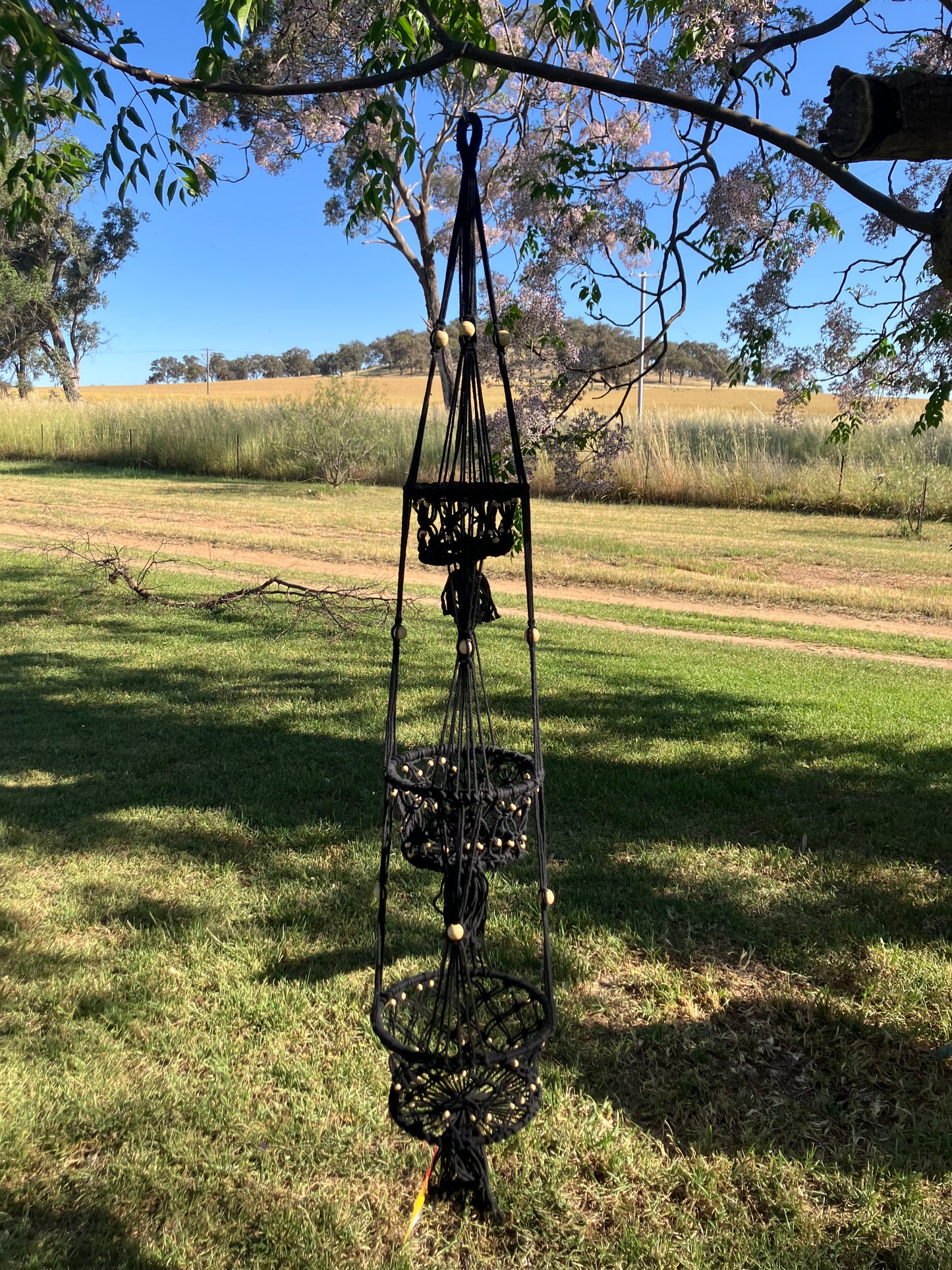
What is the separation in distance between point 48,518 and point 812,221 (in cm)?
1220

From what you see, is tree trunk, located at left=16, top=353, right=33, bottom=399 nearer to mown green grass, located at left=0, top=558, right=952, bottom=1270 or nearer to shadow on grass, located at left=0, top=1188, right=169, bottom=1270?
mown green grass, located at left=0, top=558, right=952, bottom=1270

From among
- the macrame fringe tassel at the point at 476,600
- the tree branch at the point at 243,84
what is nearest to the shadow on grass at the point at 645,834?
the macrame fringe tassel at the point at 476,600

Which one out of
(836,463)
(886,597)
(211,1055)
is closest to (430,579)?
(886,597)

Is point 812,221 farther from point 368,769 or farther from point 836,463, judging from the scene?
point 836,463

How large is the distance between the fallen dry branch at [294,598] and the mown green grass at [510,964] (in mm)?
2479

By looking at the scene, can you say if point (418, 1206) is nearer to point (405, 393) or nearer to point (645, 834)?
point (645, 834)

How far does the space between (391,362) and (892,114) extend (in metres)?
57.0

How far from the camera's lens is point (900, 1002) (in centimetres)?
286

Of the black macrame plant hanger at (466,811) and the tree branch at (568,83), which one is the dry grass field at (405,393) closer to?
the tree branch at (568,83)

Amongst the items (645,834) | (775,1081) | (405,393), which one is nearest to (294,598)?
(645,834)

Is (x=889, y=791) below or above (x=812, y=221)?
below

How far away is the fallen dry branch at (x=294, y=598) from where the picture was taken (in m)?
7.92

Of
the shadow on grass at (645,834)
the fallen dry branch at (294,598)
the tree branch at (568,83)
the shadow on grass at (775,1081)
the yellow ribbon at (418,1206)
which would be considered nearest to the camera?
the yellow ribbon at (418,1206)

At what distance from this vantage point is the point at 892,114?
88.1 inches
